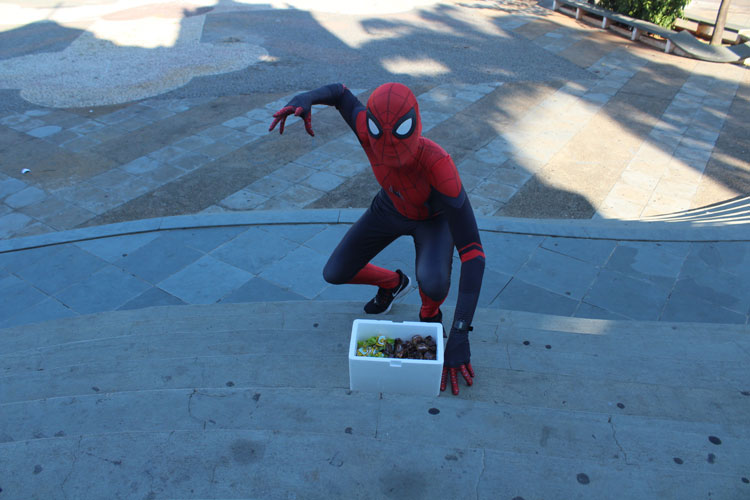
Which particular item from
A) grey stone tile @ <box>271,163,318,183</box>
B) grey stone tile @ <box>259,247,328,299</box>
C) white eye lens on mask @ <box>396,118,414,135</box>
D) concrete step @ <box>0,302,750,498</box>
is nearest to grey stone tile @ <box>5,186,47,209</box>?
grey stone tile @ <box>271,163,318,183</box>

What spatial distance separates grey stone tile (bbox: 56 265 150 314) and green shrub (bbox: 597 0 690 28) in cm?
1631

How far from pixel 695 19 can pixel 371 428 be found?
18.6 metres

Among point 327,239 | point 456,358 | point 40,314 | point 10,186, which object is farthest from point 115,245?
point 456,358

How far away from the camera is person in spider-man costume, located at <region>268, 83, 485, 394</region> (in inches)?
117

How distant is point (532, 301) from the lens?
481 cm

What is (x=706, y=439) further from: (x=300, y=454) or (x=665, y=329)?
(x=300, y=454)

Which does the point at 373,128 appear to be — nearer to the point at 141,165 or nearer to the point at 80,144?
the point at 141,165

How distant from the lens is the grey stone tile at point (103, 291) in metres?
A: 4.91

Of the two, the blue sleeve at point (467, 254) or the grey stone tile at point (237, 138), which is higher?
the blue sleeve at point (467, 254)

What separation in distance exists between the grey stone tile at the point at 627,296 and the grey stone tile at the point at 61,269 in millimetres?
4963

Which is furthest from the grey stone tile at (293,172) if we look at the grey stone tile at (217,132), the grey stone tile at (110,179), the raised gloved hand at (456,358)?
the raised gloved hand at (456,358)

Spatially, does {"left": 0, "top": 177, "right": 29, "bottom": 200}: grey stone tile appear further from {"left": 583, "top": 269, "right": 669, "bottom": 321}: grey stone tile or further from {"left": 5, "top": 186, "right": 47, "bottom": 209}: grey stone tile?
{"left": 583, "top": 269, "right": 669, "bottom": 321}: grey stone tile

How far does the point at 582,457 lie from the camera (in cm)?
285

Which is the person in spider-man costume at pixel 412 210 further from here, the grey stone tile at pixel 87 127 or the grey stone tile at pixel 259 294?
the grey stone tile at pixel 87 127
